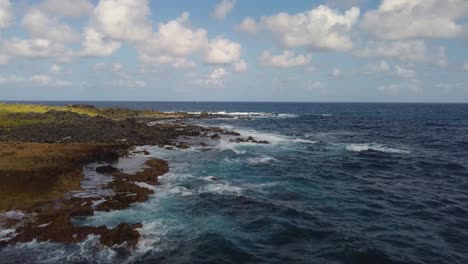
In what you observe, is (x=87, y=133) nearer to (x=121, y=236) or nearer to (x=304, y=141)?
(x=304, y=141)

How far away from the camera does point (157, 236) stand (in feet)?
72.4

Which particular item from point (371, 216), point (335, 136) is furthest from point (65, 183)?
point (335, 136)

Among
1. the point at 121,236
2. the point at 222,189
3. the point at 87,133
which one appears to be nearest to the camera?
the point at 121,236

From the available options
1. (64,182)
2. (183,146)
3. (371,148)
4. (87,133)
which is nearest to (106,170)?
(64,182)

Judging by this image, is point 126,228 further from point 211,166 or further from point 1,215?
point 211,166

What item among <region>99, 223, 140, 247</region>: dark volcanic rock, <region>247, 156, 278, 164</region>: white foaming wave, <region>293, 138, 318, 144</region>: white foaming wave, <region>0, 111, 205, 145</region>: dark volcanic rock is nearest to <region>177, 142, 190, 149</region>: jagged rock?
<region>0, 111, 205, 145</region>: dark volcanic rock

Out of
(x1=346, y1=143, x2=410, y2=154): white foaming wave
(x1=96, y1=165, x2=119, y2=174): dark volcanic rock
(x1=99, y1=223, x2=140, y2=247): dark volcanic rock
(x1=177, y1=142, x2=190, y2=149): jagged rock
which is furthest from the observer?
(x1=177, y1=142, x2=190, y2=149): jagged rock

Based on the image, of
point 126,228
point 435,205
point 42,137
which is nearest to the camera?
point 126,228

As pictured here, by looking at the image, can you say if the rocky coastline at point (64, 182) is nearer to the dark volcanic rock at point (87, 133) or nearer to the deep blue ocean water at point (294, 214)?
the dark volcanic rock at point (87, 133)

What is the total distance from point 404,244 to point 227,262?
35.1ft

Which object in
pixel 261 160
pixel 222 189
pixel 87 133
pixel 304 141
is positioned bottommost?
pixel 222 189

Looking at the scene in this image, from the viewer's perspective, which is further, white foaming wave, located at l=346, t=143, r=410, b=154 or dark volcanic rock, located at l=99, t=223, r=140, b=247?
white foaming wave, located at l=346, t=143, r=410, b=154

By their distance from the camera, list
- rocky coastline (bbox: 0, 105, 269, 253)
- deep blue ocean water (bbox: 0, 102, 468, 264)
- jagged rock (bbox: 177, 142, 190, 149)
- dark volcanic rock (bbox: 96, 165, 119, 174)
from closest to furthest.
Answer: deep blue ocean water (bbox: 0, 102, 468, 264) < rocky coastline (bbox: 0, 105, 269, 253) < dark volcanic rock (bbox: 96, 165, 119, 174) < jagged rock (bbox: 177, 142, 190, 149)

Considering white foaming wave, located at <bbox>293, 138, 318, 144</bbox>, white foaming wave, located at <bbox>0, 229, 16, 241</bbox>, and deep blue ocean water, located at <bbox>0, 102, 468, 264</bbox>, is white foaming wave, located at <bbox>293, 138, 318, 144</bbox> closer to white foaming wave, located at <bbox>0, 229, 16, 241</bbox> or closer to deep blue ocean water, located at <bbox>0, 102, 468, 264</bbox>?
deep blue ocean water, located at <bbox>0, 102, 468, 264</bbox>
